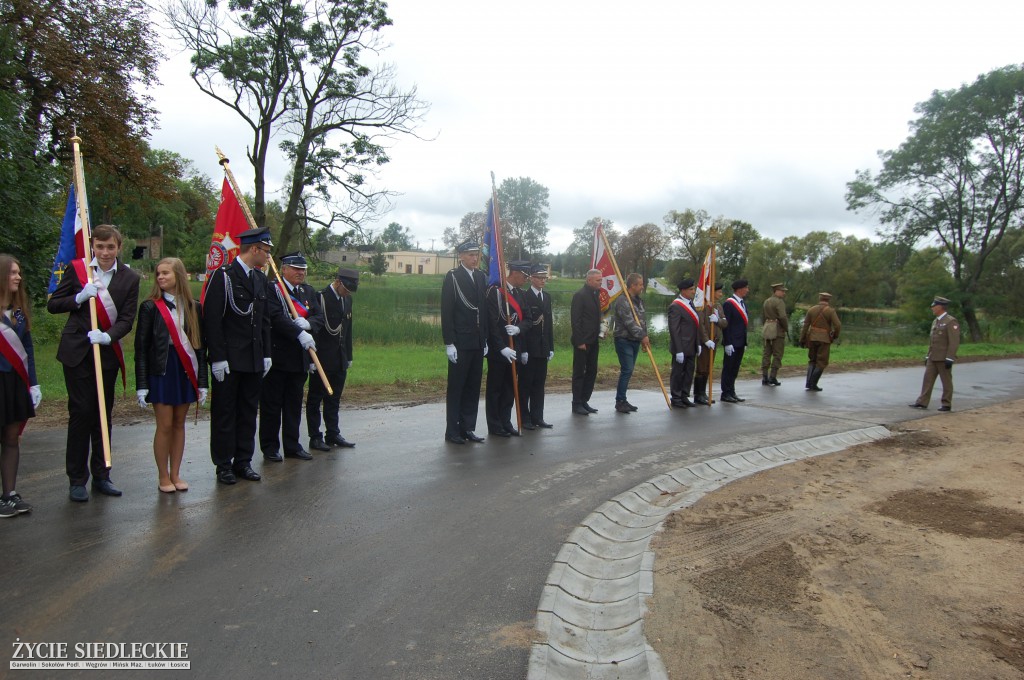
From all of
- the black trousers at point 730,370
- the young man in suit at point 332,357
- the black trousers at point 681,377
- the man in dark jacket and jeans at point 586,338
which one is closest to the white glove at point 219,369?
the young man in suit at point 332,357

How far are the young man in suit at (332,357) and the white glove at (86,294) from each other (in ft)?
8.11

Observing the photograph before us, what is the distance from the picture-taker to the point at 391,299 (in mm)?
31891

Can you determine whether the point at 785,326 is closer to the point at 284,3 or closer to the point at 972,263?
the point at 284,3

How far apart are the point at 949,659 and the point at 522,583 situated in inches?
89.2

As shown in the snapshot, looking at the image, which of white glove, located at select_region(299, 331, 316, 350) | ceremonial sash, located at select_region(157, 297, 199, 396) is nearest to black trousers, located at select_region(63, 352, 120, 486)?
ceremonial sash, located at select_region(157, 297, 199, 396)

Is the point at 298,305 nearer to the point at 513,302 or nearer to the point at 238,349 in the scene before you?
the point at 238,349

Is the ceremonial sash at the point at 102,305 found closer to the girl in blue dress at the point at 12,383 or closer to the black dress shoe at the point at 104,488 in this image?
the girl in blue dress at the point at 12,383

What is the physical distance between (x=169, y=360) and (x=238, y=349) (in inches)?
23.1

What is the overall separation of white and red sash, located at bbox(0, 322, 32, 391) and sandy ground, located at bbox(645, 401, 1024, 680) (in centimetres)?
464

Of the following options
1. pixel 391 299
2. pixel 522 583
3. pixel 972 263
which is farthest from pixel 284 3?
pixel 972 263

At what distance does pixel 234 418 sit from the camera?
590cm

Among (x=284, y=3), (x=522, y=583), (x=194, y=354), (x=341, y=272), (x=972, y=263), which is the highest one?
(x=284, y=3)

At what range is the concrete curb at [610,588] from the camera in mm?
3297

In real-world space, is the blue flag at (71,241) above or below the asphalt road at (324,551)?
above
